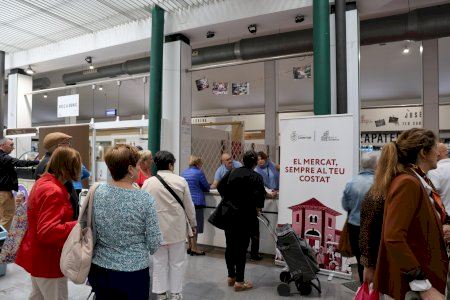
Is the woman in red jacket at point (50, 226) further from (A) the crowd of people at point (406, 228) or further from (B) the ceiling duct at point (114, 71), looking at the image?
(B) the ceiling duct at point (114, 71)

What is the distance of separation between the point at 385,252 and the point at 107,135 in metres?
5.52

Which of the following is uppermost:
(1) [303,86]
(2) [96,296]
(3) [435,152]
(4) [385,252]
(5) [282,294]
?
(1) [303,86]

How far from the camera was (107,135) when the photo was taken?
6258 mm

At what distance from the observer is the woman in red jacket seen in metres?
1.83

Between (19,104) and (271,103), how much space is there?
5435mm

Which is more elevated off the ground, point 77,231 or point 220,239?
point 77,231

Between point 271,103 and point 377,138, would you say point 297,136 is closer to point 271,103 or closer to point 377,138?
point 271,103

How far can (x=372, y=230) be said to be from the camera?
5.81ft

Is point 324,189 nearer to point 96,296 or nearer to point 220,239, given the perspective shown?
point 220,239

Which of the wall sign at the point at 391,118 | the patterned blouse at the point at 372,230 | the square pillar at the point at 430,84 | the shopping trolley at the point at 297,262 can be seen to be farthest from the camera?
the wall sign at the point at 391,118

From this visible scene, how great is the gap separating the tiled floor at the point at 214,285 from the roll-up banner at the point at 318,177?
43cm

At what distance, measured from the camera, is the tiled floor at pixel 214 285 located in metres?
3.22

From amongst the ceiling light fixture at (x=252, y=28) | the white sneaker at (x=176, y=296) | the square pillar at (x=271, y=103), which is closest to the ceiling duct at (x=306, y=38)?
the ceiling light fixture at (x=252, y=28)

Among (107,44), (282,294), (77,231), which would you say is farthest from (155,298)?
(107,44)
